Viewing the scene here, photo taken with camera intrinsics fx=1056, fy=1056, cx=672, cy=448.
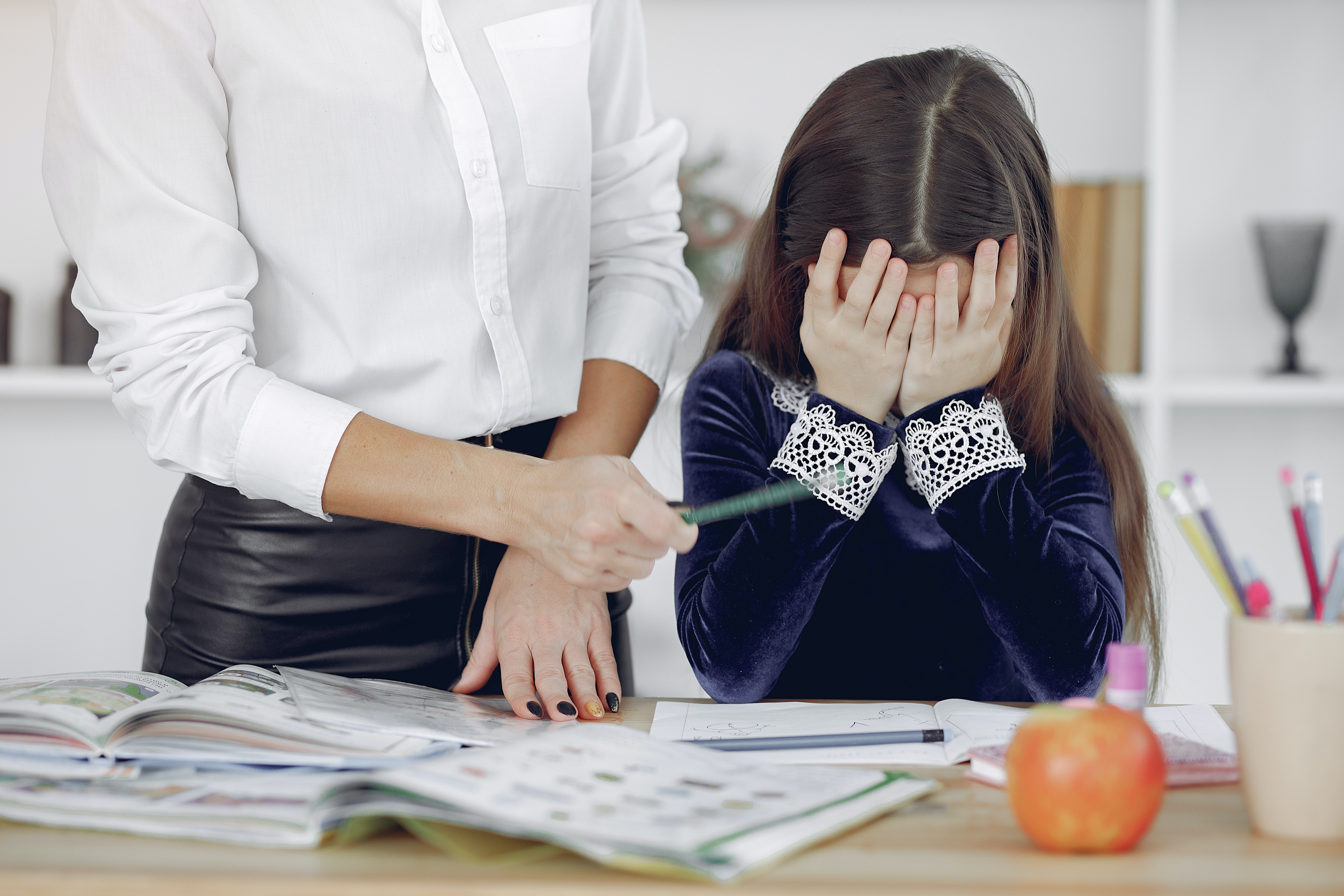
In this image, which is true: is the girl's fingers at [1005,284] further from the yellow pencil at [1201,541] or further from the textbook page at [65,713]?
the textbook page at [65,713]

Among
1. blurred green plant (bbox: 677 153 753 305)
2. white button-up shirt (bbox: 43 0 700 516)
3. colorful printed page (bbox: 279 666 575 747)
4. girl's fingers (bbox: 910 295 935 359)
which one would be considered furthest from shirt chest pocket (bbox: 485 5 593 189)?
blurred green plant (bbox: 677 153 753 305)

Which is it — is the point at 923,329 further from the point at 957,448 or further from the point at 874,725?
the point at 874,725

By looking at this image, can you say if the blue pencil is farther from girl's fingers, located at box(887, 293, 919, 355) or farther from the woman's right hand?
girl's fingers, located at box(887, 293, 919, 355)

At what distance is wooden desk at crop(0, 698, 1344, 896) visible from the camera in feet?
1.60

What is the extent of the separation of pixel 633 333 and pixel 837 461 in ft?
1.00

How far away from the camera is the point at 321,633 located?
3.18 feet

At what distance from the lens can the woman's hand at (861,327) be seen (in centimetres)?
95

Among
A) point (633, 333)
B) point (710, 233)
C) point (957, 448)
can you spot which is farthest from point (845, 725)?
point (710, 233)

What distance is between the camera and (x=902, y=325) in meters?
0.97

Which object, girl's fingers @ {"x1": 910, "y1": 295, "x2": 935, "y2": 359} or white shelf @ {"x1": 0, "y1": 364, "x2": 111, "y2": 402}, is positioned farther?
white shelf @ {"x1": 0, "y1": 364, "x2": 111, "y2": 402}

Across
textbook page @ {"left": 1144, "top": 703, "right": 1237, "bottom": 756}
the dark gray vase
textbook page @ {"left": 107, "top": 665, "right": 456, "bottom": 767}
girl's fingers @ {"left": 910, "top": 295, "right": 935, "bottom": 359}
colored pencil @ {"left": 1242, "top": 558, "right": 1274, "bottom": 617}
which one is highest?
the dark gray vase

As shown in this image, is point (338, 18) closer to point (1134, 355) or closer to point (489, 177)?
point (489, 177)

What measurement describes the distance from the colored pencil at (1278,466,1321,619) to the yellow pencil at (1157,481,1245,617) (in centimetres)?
3

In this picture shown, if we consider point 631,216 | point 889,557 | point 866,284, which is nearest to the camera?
point 866,284
